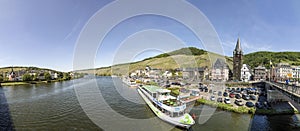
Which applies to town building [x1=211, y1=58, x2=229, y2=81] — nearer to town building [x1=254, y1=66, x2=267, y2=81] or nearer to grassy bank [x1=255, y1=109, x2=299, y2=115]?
town building [x1=254, y1=66, x2=267, y2=81]

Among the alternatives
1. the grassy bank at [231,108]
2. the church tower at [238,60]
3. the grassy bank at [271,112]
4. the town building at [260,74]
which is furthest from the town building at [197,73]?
the grassy bank at [271,112]

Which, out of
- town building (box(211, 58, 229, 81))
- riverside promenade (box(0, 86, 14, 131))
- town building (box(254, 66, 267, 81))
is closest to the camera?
riverside promenade (box(0, 86, 14, 131))

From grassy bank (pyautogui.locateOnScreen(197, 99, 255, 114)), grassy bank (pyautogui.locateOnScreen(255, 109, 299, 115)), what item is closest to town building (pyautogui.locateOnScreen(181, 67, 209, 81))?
grassy bank (pyautogui.locateOnScreen(197, 99, 255, 114))

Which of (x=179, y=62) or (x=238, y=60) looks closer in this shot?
(x=238, y=60)

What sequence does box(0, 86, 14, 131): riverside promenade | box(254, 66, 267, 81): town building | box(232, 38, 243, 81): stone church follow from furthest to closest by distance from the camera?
1. box(232, 38, 243, 81): stone church
2. box(254, 66, 267, 81): town building
3. box(0, 86, 14, 131): riverside promenade

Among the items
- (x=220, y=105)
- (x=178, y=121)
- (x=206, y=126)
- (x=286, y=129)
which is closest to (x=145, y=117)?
(x=178, y=121)

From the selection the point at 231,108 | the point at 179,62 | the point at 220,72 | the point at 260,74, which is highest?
the point at 179,62

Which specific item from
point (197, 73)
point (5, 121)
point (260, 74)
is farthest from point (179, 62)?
point (5, 121)

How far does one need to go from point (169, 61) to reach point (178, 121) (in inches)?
3924

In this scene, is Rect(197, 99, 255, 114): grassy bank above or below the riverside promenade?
above

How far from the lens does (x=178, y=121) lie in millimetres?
12000

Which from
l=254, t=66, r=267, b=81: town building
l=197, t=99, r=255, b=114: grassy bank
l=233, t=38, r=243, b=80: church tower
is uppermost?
l=233, t=38, r=243, b=80: church tower

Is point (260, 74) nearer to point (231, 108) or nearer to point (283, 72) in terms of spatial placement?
point (283, 72)

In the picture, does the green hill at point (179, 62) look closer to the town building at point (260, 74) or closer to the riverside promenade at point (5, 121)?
the town building at point (260, 74)
